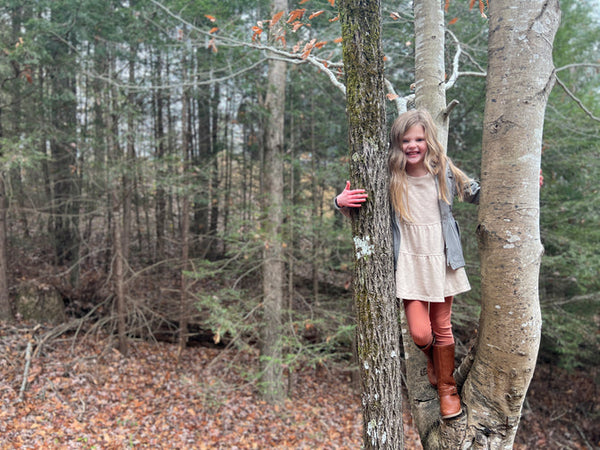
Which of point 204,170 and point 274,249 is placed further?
point 204,170

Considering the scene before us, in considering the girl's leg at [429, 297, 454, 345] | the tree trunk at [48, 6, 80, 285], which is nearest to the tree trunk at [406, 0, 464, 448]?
the girl's leg at [429, 297, 454, 345]

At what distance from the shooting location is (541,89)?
1.61 metres

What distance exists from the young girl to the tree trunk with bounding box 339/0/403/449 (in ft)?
0.76

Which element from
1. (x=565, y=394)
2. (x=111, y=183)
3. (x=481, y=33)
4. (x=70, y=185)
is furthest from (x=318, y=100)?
(x=565, y=394)

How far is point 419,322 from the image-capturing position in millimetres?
1982

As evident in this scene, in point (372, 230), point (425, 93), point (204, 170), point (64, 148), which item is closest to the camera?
point (372, 230)

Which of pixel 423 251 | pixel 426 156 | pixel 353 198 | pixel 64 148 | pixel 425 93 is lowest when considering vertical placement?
pixel 423 251

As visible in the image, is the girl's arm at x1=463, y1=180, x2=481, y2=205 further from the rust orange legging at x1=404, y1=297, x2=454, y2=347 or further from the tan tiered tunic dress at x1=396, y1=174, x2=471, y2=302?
the rust orange legging at x1=404, y1=297, x2=454, y2=347

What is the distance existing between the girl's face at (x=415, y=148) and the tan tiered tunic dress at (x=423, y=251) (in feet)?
0.21

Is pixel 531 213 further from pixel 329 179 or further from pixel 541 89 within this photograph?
pixel 329 179

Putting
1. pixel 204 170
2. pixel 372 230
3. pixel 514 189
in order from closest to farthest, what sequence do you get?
pixel 514 189 → pixel 372 230 → pixel 204 170

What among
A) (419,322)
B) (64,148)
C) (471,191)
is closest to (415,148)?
(471,191)

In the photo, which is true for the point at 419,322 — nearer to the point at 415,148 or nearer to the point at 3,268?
the point at 415,148

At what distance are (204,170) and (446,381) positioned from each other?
709 cm
